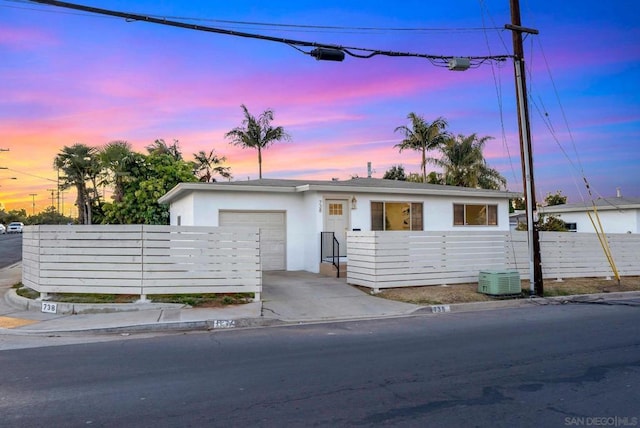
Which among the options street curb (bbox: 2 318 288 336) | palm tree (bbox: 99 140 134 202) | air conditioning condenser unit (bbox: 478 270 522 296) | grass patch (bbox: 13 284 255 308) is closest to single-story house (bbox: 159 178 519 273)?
grass patch (bbox: 13 284 255 308)

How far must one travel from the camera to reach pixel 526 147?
1496 cm

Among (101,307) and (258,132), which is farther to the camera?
(258,132)

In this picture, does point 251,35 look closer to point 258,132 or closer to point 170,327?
point 170,327

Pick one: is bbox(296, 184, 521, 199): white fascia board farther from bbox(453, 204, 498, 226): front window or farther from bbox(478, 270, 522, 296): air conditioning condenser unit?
bbox(478, 270, 522, 296): air conditioning condenser unit

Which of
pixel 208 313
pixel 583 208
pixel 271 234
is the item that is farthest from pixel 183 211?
pixel 583 208

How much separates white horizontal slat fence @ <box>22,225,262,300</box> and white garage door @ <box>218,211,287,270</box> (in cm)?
568

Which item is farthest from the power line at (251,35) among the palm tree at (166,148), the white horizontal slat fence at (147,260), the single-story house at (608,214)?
the palm tree at (166,148)

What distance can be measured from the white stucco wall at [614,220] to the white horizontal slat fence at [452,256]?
15.7 metres

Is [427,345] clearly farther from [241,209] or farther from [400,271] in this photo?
[241,209]

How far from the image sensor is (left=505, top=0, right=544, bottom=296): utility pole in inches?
578

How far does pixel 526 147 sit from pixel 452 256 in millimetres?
3860

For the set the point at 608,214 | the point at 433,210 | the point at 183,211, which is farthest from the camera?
the point at 608,214

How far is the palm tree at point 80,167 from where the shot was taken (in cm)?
3684

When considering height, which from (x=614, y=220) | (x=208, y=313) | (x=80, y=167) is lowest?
(x=208, y=313)
